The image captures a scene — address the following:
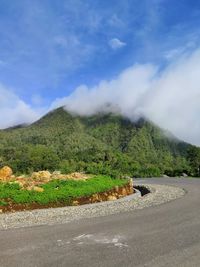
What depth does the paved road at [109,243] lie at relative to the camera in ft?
26.8

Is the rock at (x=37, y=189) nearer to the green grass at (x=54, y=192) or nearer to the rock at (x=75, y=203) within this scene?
the green grass at (x=54, y=192)

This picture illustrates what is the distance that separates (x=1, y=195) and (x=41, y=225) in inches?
242

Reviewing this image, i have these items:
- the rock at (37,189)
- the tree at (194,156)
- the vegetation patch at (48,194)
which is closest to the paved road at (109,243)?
the vegetation patch at (48,194)

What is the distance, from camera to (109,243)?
981 centimetres

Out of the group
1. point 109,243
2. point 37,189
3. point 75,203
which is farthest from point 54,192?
point 109,243

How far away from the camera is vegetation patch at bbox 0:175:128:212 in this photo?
18516 millimetres

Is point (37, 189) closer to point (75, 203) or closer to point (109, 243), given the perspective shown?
point (75, 203)

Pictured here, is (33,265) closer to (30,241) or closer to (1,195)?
(30,241)

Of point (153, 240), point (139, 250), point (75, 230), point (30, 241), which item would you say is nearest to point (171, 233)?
point (153, 240)

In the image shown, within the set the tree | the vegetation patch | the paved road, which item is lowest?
the paved road

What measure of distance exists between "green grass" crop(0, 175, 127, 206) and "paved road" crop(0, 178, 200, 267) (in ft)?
19.3

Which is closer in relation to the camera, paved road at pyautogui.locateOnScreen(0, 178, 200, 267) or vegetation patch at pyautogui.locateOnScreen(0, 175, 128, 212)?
paved road at pyautogui.locateOnScreen(0, 178, 200, 267)

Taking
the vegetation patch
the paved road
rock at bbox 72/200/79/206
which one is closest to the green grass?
the vegetation patch

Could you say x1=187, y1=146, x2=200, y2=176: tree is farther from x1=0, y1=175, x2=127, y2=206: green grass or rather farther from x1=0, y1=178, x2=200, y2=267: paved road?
x1=0, y1=178, x2=200, y2=267: paved road
